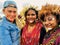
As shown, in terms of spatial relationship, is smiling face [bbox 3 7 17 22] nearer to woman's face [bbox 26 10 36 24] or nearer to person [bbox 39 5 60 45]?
woman's face [bbox 26 10 36 24]

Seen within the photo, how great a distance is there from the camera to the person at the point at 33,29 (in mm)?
1989

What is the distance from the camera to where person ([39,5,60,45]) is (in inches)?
73.3

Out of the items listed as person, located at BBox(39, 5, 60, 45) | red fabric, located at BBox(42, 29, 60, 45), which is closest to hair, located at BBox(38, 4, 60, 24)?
person, located at BBox(39, 5, 60, 45)

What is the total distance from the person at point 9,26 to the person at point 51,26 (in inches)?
10.2

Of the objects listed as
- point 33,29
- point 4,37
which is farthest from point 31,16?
point 4,37

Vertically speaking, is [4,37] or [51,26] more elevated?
[51,26]

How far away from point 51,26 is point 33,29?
0.64ft

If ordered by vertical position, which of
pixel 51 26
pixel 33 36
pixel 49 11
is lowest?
pixel 33 36

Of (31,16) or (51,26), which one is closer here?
(51,26)

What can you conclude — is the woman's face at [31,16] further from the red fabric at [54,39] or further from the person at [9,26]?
the red fabric at [54,39]

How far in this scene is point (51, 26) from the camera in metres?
1.90

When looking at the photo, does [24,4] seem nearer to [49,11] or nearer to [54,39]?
[49,11]

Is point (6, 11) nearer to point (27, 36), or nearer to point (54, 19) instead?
point (27, 36)

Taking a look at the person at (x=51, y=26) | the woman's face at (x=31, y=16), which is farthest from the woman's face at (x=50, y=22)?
the woman's face at (x=31, y=16)
